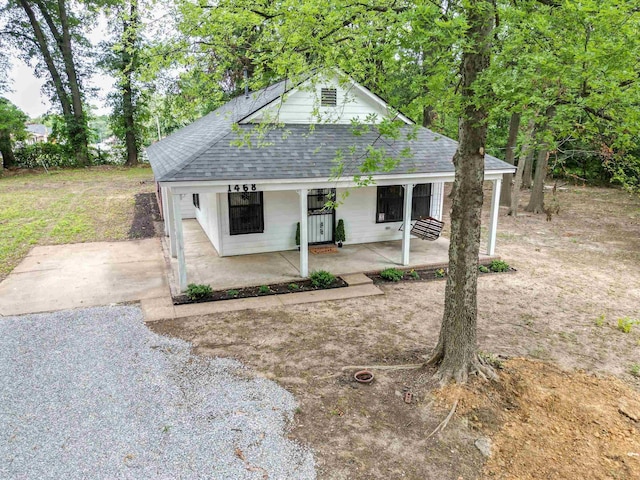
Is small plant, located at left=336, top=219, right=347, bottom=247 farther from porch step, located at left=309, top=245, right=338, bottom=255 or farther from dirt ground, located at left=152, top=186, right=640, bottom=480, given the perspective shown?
dirt ground, located at left=152, top=186, right=640, bottom=480

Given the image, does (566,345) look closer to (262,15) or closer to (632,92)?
(632,92)

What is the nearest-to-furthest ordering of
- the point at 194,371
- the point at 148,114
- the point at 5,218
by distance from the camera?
1. the point at 194,371
2. the point at 5,218
3. the point at 148,114

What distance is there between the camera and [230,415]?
536cm

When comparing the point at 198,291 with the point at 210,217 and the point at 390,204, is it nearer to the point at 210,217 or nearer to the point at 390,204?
the point at 210,217

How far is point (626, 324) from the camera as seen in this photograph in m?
8.20

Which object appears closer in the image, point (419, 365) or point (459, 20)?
point (459, 20)

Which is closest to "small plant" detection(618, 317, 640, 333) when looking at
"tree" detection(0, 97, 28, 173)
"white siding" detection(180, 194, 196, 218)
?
"white siding" detection(180, 194, 196, 218)

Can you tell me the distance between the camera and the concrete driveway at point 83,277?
9078mm

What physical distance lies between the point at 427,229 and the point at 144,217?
1127 centimetres

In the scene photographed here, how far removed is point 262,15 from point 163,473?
18.8 ft

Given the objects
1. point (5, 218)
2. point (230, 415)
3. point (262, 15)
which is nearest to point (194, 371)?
point (230, 415)

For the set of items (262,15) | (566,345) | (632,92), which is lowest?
(566,345)

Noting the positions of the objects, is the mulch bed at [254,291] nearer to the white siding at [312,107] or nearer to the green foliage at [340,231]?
the green foliage at [340,231]

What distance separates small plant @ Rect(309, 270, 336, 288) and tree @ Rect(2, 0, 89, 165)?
2999 centimetres
